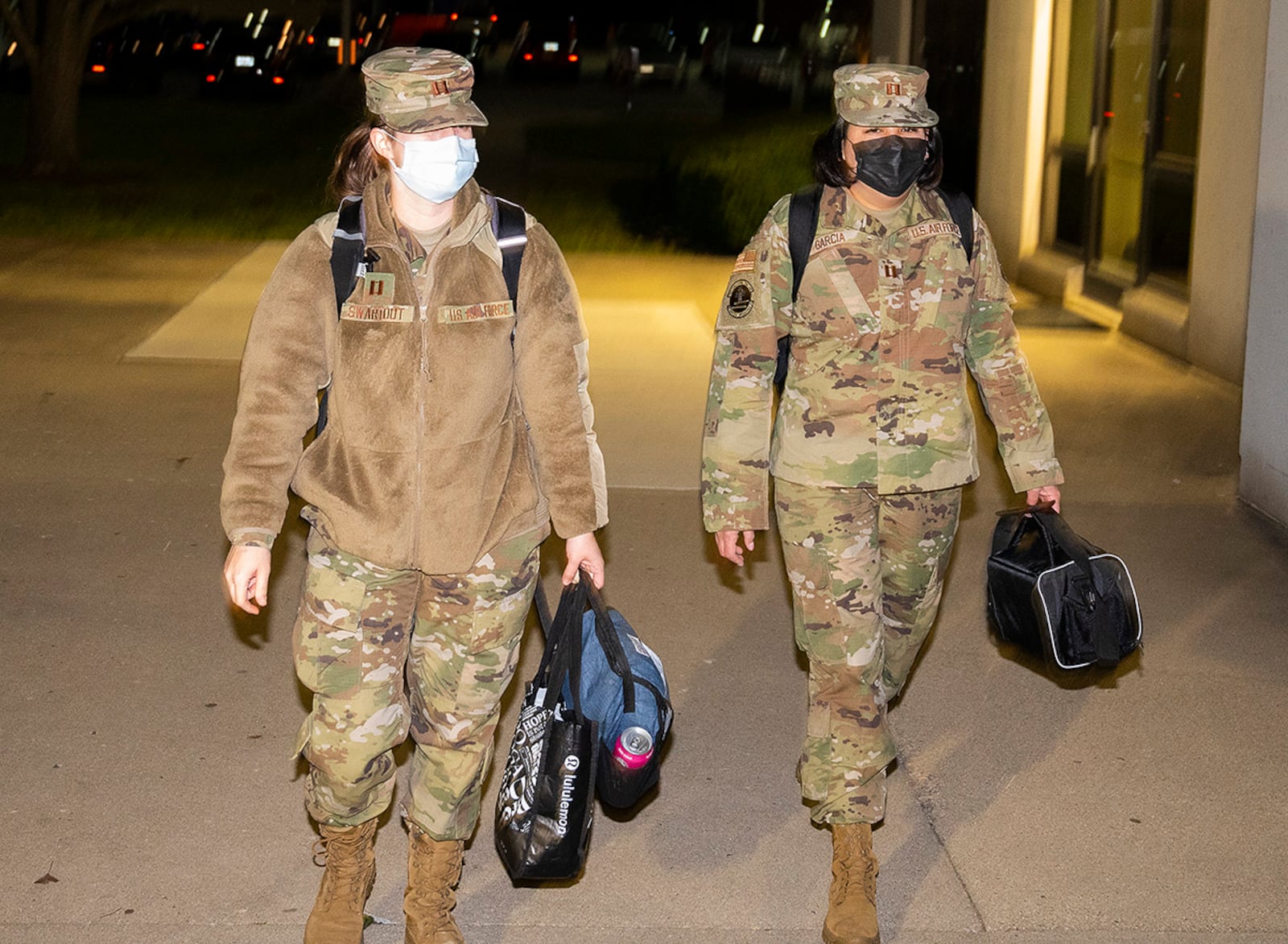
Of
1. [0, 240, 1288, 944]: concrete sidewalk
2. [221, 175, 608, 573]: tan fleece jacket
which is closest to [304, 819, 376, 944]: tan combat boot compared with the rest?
[0, 240, 1288, 944]: concrete sidewalk

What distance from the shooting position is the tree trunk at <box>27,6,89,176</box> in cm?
2439

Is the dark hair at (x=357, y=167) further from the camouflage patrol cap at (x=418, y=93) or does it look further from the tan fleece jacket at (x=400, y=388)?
the camouflage patrol cap at (x=418, y=93)

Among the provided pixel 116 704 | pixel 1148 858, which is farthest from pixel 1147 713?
pixel 116 704

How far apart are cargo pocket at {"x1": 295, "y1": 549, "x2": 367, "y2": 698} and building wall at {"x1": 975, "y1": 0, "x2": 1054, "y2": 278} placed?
12778 mm

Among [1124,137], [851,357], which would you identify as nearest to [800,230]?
[851,357]

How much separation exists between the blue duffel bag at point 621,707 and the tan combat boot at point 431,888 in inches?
15.8

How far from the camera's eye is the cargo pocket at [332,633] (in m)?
3.72

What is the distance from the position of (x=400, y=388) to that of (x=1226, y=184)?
8809mm

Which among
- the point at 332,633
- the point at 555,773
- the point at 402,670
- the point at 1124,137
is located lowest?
the point at 555,773

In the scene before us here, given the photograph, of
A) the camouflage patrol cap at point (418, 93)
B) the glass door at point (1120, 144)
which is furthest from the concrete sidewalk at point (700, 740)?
the glass door at point (1120, 144)

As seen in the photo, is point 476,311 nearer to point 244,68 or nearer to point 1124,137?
point 1124,137

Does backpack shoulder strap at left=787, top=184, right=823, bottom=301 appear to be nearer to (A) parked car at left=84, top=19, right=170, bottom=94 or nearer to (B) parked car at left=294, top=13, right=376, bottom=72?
(A) parked car at left=84, top=19, right=170, bottom=94

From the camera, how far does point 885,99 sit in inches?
161

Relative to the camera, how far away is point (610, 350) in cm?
1165
